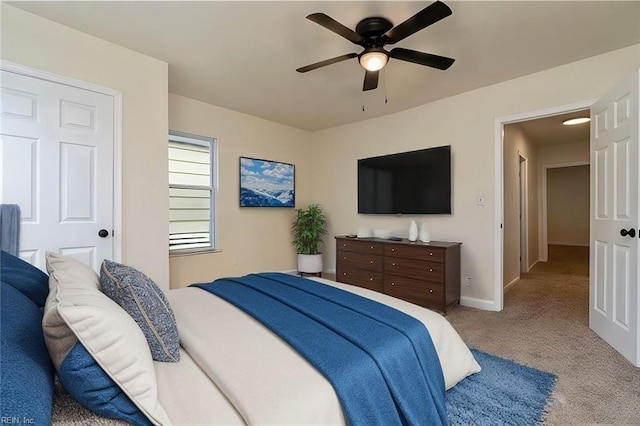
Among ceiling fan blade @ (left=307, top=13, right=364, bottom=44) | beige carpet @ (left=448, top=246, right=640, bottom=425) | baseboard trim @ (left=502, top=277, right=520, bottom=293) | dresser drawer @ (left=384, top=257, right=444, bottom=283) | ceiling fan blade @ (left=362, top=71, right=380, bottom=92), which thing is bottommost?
beige carpet @ (left=448, top=246, right=640, bottom=425)

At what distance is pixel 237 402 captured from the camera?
0.89 metres

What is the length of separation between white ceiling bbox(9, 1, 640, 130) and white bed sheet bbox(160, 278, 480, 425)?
2101 millimetres

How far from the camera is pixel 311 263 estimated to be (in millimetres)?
4750

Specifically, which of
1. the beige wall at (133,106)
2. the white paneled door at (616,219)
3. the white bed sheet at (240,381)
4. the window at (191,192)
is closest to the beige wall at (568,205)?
the white paneled door at (616,219)

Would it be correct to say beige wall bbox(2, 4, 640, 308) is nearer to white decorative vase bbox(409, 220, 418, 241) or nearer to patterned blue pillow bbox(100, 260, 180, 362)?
white decorative vase bbox(409, 220, 418, 241)

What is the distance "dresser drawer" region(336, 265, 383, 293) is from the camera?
12.2 ft

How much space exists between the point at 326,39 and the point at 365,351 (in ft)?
7.77

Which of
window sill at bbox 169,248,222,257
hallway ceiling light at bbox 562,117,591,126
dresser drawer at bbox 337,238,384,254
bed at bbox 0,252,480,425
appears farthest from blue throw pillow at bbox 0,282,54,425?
hallway ceiling light at bbox 562,117,591,126

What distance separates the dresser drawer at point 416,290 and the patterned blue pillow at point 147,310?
Answer: 268cm

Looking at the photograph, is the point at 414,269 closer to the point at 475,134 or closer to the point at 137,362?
the point at 475,134

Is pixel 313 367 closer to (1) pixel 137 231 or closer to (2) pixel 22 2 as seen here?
(1) pixel 137 231

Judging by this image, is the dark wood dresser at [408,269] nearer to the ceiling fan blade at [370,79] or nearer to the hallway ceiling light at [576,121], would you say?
the ceiling fan blade at [370,79]

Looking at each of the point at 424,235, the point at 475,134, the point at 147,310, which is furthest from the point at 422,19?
the point at 424,235

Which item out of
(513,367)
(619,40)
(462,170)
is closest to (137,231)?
(513,367)
